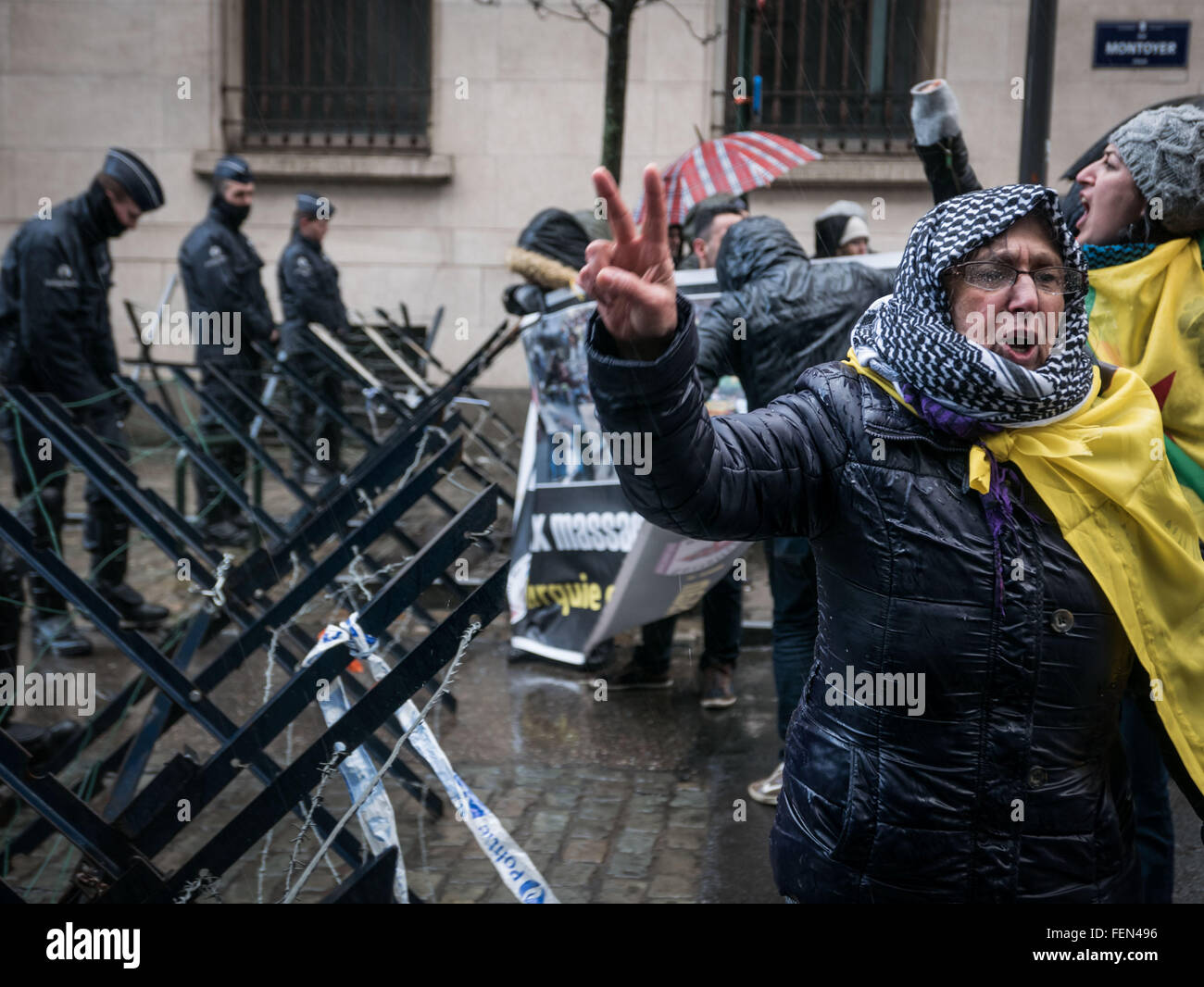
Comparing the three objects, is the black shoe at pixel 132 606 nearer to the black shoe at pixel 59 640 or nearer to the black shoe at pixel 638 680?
the black shoe at pixel 59 640

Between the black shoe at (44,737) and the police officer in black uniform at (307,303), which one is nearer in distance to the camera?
the black shoe at (44,737)

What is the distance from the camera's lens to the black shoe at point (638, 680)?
5.68 meters

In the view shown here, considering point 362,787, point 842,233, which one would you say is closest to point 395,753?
point 362,787

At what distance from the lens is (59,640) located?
583 centimetres

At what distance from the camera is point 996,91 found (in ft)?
37.5

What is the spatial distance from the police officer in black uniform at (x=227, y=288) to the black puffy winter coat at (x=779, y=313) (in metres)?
4.67

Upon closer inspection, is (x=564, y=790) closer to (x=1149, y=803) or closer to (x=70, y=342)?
(x=1149, y=803)

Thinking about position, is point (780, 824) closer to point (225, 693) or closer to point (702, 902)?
point (702, 902)

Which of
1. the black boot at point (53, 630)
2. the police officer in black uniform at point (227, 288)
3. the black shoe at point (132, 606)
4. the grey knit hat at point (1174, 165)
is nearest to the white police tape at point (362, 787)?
the grey knit hat at point (1174, 165)

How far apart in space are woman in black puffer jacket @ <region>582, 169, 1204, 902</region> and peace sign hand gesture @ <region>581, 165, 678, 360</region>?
0.21m

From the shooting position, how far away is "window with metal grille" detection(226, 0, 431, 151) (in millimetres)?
12336

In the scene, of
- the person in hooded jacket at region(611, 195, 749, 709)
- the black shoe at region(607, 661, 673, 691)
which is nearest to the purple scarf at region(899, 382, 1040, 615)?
the person in hooded jacket at region(611, 195, 749, 709)
